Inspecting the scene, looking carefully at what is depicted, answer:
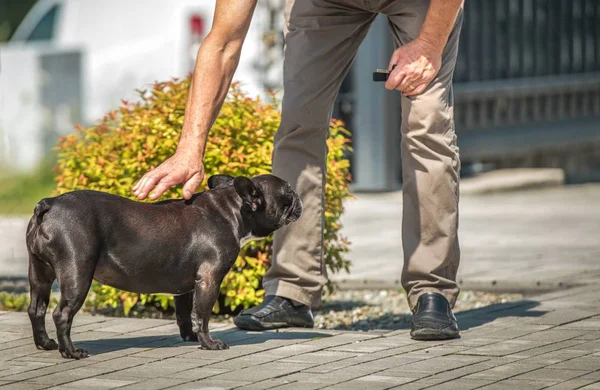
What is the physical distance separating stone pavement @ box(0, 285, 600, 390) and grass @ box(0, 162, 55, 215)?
496 cm

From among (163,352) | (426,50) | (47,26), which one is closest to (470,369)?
(163,352)

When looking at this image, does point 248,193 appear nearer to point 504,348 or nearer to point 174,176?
point 174,176

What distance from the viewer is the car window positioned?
1678 centimetres

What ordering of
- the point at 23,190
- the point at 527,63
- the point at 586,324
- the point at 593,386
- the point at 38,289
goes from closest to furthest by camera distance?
the point at 593,386 → the point at 38,289 → the point at 586,324 → the point at 23,190 → the point at 527,63

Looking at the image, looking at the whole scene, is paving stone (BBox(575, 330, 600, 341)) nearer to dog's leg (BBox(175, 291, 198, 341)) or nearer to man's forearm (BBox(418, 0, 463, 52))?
man's forearm (BBox(418, 0, 463, 52))

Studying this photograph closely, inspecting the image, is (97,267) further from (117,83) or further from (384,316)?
(117,83)

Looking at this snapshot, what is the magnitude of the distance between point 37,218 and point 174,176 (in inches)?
20.7

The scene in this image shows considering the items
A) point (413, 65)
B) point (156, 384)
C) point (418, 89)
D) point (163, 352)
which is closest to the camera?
point (156, 384)

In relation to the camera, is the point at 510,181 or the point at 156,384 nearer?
the point at 156,384

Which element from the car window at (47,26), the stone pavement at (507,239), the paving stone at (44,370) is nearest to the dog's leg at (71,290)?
the paving stone at (44,370)

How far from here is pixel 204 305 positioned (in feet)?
15.0

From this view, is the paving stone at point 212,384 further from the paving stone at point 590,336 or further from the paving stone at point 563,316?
the paving stone at point 563,316

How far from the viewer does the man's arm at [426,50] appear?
4.75m

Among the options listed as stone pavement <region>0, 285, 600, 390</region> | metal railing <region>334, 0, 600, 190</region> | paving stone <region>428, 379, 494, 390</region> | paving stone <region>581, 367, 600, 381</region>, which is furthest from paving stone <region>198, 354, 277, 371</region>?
metal railing <region>334, 0, 600, 190</region>
